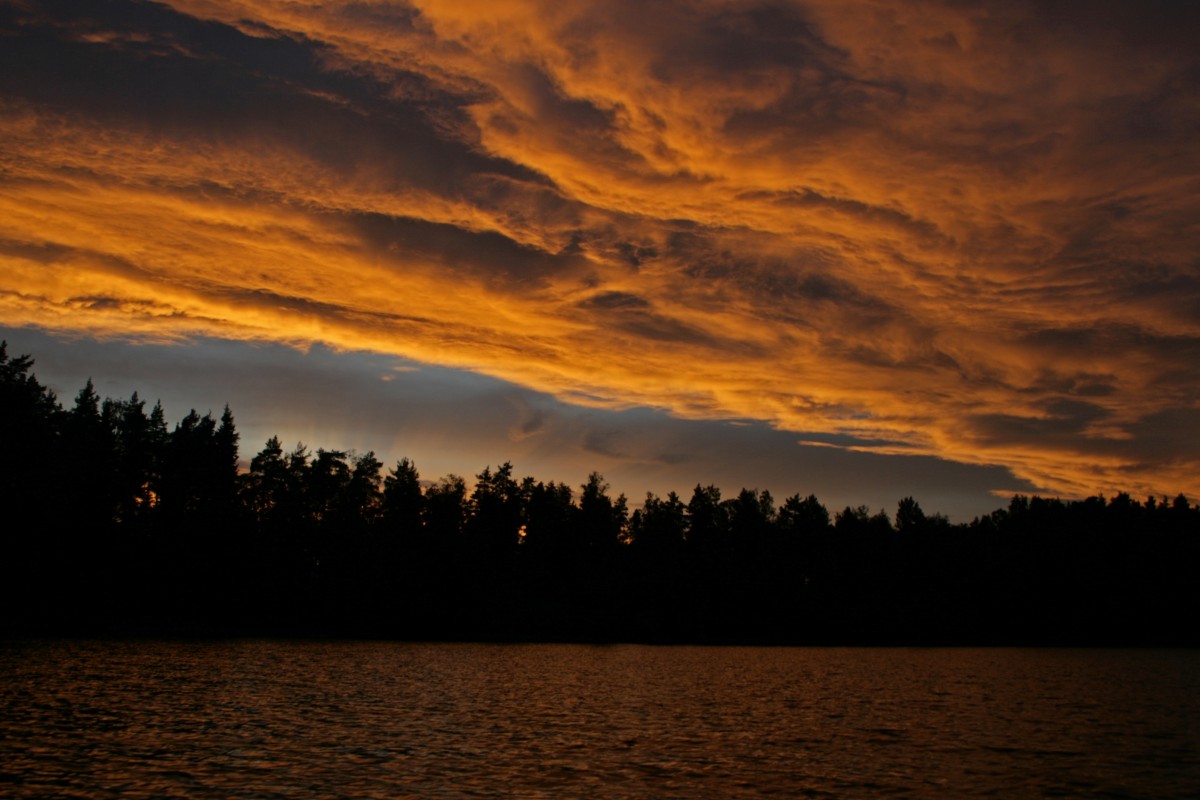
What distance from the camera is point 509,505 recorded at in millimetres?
182875

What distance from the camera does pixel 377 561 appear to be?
15438 cm

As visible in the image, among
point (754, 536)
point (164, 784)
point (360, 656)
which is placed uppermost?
point (754, 536)

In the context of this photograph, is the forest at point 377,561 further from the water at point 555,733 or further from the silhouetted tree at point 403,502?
the water at point 555,733

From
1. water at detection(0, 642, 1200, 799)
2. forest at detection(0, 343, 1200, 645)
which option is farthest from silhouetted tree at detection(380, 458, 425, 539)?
water at detection(0, 642, 1200, 799)

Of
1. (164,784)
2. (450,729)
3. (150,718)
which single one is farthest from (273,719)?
(164,784)

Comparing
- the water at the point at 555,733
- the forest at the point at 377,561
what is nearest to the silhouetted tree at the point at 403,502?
the forest at the point at 377,561

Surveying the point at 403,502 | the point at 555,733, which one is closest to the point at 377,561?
the point at 403,502

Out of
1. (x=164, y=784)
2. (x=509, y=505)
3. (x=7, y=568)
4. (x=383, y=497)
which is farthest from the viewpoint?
(x=509, y=505)

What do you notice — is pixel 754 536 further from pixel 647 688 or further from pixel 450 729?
pixel 450 729

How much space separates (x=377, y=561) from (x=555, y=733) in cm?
12273

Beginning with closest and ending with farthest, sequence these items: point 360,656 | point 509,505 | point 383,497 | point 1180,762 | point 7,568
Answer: point 1180,762, point 360,656, point 7,568, point 383,497, point 509,505

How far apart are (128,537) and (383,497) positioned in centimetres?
5078

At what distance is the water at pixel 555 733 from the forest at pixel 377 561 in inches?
2034

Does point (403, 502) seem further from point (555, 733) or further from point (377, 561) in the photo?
point (555, 733)
